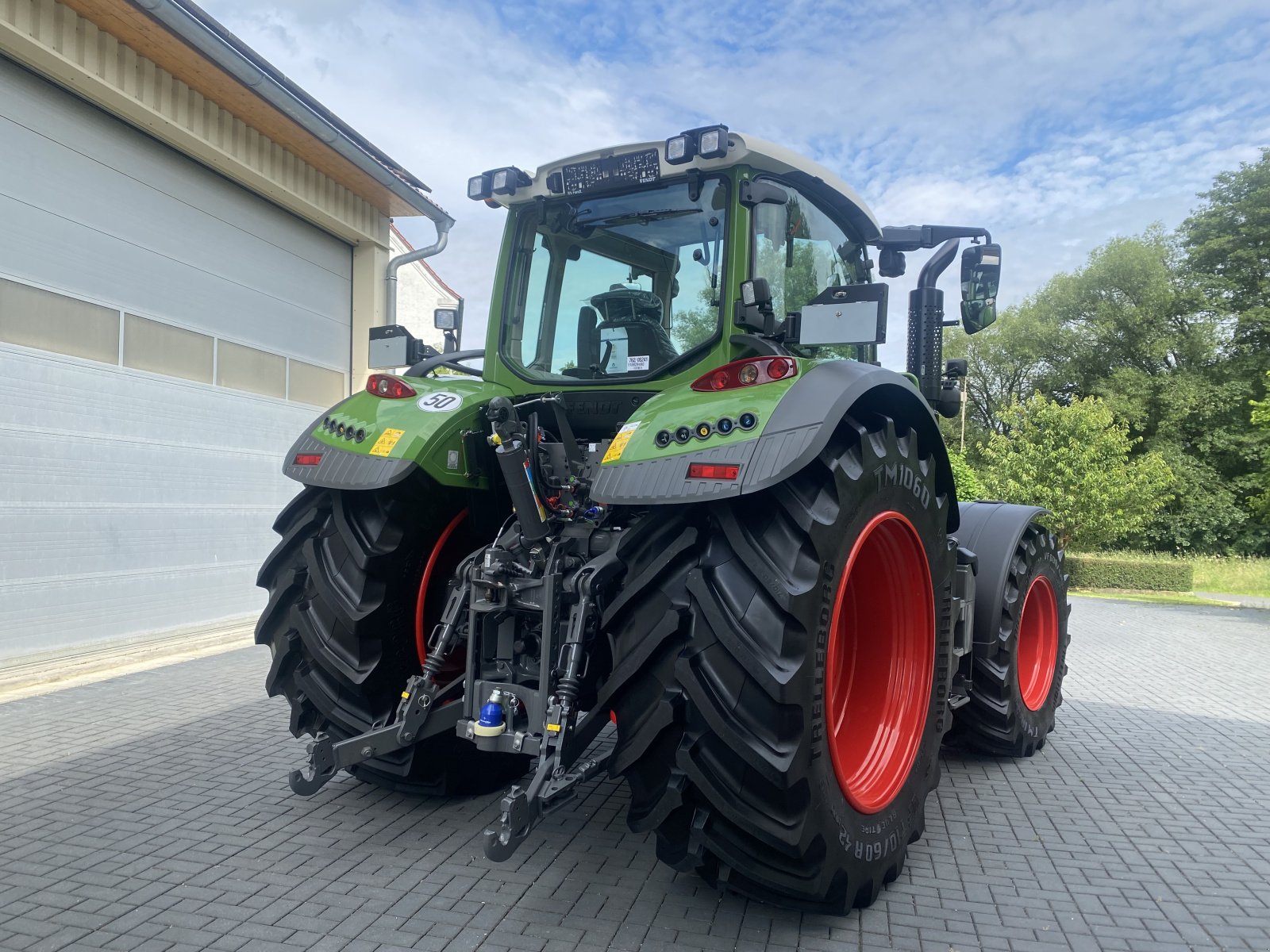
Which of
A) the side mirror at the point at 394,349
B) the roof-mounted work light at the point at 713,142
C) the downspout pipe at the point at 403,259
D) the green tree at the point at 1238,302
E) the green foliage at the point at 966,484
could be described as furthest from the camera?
the green tree at the point at 1238,302

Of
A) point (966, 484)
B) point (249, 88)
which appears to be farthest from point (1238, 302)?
point (249, 88)

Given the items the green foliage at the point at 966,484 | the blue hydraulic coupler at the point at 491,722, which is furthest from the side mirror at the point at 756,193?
the green foliage at the point at 966,484

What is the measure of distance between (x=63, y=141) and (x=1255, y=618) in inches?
584

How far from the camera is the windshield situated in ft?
10.6

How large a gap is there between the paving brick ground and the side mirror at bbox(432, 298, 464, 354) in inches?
82.4

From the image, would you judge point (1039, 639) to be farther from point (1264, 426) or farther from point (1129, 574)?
point (1264, 426)

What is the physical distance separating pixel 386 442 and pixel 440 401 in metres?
0.29

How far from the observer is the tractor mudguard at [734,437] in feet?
7.73

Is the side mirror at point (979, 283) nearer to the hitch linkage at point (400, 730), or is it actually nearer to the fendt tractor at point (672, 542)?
the fendt tractor at point (672, 542)

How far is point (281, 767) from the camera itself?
3971 mm

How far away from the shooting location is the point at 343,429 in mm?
3277

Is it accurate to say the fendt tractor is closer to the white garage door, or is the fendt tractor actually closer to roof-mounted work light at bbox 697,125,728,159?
roof-mounted work light at bbox 697,125,728,159

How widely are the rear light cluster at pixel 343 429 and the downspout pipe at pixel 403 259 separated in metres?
6.26

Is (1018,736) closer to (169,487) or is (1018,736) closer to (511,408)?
(511,408)
